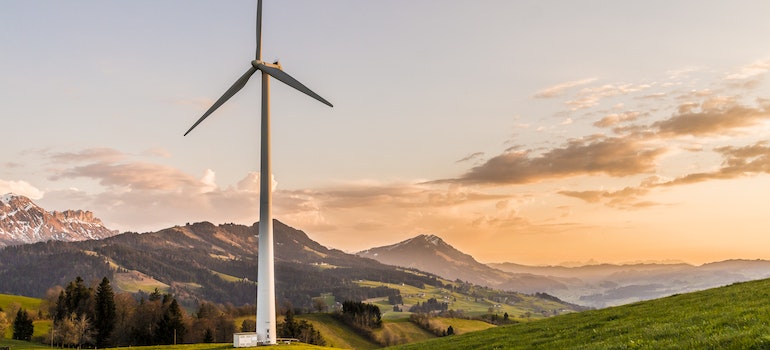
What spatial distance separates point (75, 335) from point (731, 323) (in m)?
150

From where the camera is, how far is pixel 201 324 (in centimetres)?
17562

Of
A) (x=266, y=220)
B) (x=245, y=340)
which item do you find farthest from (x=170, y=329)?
(x=266, y=220)

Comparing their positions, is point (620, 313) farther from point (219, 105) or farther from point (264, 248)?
point (219, 105)

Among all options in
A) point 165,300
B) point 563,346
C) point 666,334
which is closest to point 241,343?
point 563,346

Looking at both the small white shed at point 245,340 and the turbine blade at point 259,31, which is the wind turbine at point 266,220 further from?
the turbine blade at point 259,31

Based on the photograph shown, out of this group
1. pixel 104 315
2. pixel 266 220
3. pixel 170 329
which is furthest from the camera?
pixel 104 315

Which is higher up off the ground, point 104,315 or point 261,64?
point 261,64

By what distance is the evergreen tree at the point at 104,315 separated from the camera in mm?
154375

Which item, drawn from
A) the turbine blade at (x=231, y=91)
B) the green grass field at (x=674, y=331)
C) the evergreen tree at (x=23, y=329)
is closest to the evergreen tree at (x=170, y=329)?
the evergreen tree at (x=23, y=329)

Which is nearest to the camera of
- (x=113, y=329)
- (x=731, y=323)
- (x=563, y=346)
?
(x=731, y=323)

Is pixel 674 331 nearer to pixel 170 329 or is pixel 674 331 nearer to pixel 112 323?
pixel 170 329

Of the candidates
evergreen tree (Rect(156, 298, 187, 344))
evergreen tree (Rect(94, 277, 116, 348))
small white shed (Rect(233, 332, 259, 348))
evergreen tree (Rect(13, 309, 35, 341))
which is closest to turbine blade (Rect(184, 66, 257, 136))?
small white shed (Rect(233, 332, 259, 348))

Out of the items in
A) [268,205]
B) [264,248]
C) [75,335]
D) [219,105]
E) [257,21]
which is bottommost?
[75,335]

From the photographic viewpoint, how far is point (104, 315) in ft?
513
